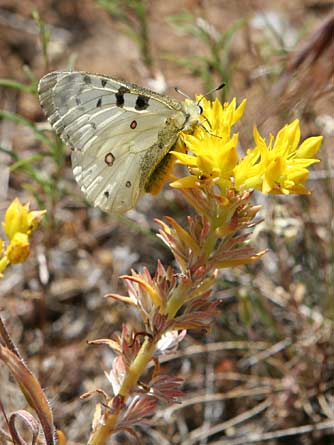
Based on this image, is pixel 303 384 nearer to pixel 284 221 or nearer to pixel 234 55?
pixel 284 221

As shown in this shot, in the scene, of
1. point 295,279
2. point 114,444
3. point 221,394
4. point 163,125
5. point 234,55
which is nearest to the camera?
point 163,125

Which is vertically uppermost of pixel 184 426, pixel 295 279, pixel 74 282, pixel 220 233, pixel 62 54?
pixel 62 54

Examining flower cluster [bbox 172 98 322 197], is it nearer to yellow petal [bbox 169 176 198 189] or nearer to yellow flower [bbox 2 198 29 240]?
yellow petal [bbox 169 176 198 189]

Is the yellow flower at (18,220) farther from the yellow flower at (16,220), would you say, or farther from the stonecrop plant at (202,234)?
the stonecrop plant at (202,234)

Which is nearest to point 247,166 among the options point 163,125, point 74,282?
point 163,125

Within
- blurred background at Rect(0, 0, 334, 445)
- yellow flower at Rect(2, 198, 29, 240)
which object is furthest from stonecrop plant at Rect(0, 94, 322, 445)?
blurred background at Rect(0, 0, 334, 445)

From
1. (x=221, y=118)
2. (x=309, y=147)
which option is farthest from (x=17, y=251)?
(x=309, y=147)

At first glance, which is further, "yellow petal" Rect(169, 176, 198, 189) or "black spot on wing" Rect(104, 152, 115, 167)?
"black spot on wing" Rect(104, 152, 115, 167)

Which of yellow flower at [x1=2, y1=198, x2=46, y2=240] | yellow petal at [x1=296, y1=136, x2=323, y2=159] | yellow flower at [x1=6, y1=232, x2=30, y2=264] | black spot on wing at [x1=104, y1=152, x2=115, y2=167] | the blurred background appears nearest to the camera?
yellow petal at [x1=296, y1=136, x2=323, y2=159]
